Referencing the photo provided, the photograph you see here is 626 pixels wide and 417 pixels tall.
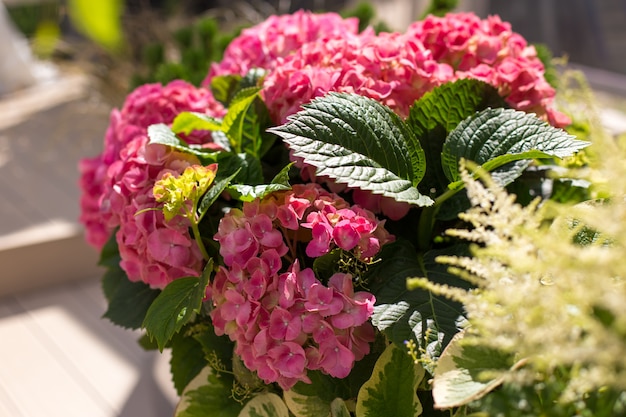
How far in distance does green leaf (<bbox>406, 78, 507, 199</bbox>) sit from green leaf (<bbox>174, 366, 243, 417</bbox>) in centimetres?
28

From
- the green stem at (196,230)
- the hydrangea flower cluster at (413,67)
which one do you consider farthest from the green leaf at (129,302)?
the hydrangea flower cluster at (413,67)

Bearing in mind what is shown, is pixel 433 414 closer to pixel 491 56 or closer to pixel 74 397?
pixel 491 56

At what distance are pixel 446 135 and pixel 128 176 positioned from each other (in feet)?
1.04

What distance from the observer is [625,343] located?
361mm

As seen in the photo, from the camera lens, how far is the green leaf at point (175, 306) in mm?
623

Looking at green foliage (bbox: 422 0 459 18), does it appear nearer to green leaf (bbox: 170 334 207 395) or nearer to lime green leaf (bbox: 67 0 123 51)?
green leaf (bbox: 170 334 207 395)

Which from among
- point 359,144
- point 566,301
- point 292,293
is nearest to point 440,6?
point 359,144

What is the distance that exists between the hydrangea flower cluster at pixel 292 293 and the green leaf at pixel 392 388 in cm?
2

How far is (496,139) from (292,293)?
231mm

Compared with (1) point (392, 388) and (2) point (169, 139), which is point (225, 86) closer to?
(2) point (169, 139)

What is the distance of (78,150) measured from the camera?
6.89ft

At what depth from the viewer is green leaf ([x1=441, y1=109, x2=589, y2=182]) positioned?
0.63m

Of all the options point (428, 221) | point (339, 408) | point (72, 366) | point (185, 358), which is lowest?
point (72, 366)

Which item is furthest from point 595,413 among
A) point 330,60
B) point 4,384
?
point 4,384
